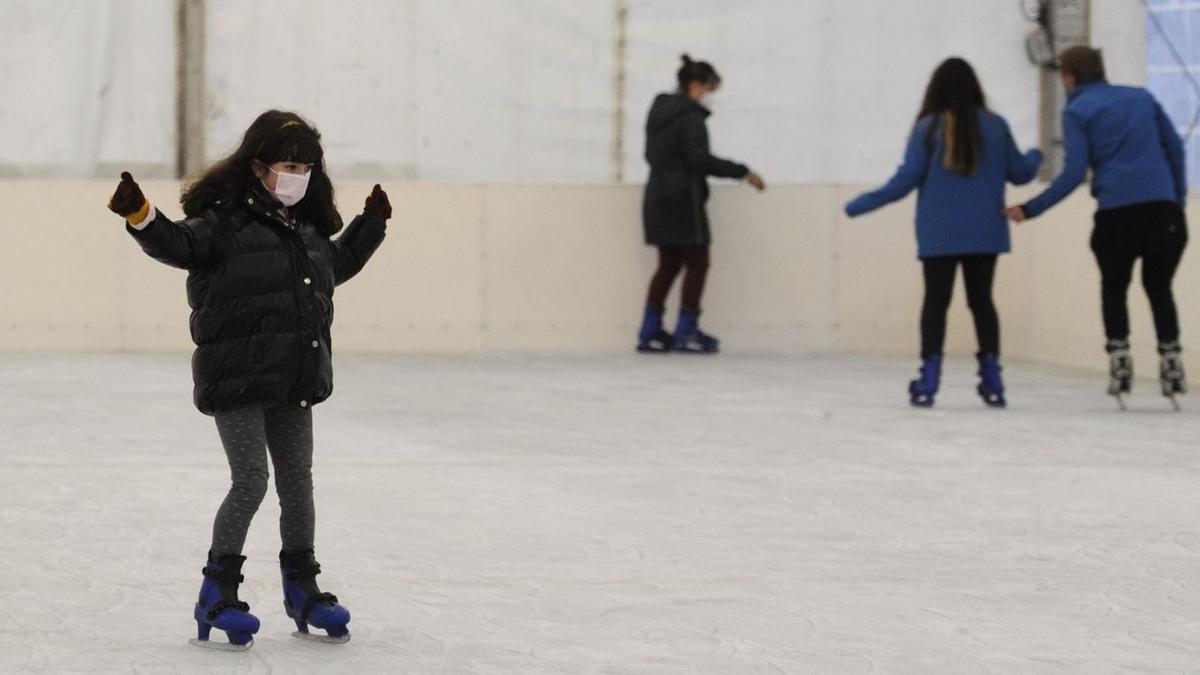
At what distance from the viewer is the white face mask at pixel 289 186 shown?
4547 mm

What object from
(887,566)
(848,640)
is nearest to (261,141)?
(848,640)

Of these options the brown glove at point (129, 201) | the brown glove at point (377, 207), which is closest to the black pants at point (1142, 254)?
the brown glove at point (377, 207)

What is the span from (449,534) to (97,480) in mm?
1554

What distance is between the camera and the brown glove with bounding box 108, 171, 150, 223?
13.8 ft

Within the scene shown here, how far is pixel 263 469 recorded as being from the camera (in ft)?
15.2

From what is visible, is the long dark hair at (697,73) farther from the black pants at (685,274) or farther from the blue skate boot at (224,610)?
the blue skate boot at (224,610)

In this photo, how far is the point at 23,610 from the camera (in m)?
4.96

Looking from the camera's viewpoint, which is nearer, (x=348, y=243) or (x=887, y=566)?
(x=348, y=243)

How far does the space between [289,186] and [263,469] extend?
589mm

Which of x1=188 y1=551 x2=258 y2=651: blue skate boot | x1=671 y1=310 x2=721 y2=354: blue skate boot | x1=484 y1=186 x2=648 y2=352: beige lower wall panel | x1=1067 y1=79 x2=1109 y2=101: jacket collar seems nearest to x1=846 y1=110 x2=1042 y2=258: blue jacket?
x1=1067 y1=79 x2=1109 y2=101: jacket collar

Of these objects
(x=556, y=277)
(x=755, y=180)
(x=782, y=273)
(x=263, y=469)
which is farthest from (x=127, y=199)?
(x=782, y=273)

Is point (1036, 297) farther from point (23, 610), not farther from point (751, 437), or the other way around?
point (23, 610)

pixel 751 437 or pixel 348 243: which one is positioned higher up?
pixel 348 243

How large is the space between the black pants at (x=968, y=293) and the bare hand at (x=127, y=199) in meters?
5.89
